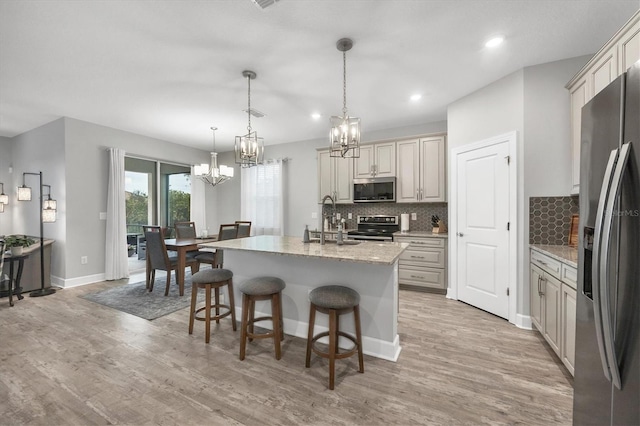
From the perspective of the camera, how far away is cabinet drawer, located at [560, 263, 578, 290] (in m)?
1.82

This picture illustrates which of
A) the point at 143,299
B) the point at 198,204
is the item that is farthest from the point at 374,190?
the point at 198,204

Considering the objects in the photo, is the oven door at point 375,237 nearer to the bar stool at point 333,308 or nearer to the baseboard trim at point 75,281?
the bar stool at point 333,308

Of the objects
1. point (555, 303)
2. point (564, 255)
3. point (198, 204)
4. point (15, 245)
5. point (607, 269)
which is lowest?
point (555, 303)

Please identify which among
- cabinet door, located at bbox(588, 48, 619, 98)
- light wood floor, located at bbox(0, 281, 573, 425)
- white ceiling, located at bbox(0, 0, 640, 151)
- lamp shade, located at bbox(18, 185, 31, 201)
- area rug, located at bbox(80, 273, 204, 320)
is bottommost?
light wood floor, located at bbox(0, 281, 573, 425)

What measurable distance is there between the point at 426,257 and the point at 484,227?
3.36ft

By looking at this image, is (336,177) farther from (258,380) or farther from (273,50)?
(258,380)

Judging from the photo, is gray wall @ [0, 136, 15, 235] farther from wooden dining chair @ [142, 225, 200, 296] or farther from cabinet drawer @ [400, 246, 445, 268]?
cabinet drawer @ [400, 246, 445, 268]

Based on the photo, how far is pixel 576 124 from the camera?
98.8 inches

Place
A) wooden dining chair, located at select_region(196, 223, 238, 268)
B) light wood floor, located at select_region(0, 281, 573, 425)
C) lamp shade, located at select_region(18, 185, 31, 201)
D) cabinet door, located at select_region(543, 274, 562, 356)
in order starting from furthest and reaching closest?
wooden dining chair, located at select_region(196, 223, 238, 268), lamp shade, located at select_region(18, 185, 31, 201), cabinet door, located at select_region(543, 274, 562, 356), light wood floor, located at select_region(0, 281, 573, 425)

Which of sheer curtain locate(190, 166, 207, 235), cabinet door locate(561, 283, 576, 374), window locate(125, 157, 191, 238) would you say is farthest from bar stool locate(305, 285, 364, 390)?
sheer curtain locate(190, 166, 207, 235)

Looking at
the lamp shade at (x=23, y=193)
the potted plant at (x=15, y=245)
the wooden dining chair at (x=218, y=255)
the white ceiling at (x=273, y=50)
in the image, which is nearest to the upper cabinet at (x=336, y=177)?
the white ceiling at (x=273, y=50)

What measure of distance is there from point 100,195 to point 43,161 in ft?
3.69

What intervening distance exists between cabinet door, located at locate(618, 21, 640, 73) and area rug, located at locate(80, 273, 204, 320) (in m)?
4.76

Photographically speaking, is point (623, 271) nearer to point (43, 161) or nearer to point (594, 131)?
point (594, 131)
